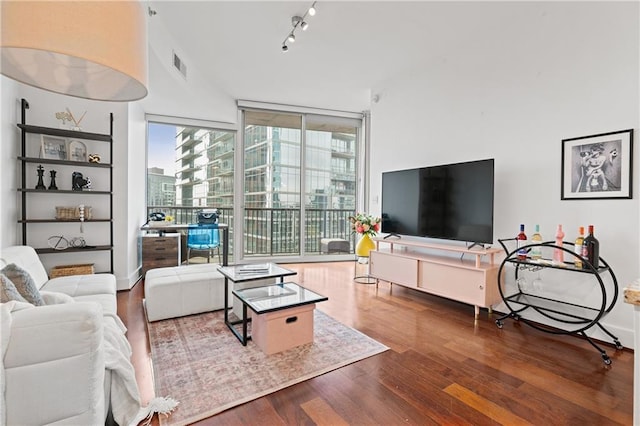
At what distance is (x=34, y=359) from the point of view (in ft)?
3.76

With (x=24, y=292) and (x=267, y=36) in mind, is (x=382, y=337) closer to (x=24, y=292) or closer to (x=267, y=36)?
(x=24, y=292)

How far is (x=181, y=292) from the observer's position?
2842 millimetres

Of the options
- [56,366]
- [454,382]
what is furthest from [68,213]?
[454,382]

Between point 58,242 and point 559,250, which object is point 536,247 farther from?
point 58,242

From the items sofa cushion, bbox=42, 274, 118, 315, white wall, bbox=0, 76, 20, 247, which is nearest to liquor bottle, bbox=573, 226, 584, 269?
sofa cushion, bbox=42, 274, 118, 315

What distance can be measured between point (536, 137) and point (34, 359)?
3667 millimetres

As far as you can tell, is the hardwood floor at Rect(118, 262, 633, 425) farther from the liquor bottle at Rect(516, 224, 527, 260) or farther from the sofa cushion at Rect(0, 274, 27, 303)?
the sofa cushion at Rect(0, 274, 27, 303)

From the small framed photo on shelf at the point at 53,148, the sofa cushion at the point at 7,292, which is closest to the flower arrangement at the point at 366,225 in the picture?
the sofa cushion at the point at 7,292

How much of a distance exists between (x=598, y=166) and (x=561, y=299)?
113cm

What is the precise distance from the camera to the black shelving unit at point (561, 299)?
228cm

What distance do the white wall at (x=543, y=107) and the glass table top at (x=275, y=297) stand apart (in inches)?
82.7

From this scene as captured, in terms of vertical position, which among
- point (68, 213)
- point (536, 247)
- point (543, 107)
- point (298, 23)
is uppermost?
point (298, 23)

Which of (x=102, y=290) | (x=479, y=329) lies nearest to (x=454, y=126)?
(x=479, y=329)

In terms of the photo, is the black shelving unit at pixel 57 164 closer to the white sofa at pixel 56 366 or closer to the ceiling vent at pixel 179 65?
the ceiling vent at pixel 179 65
